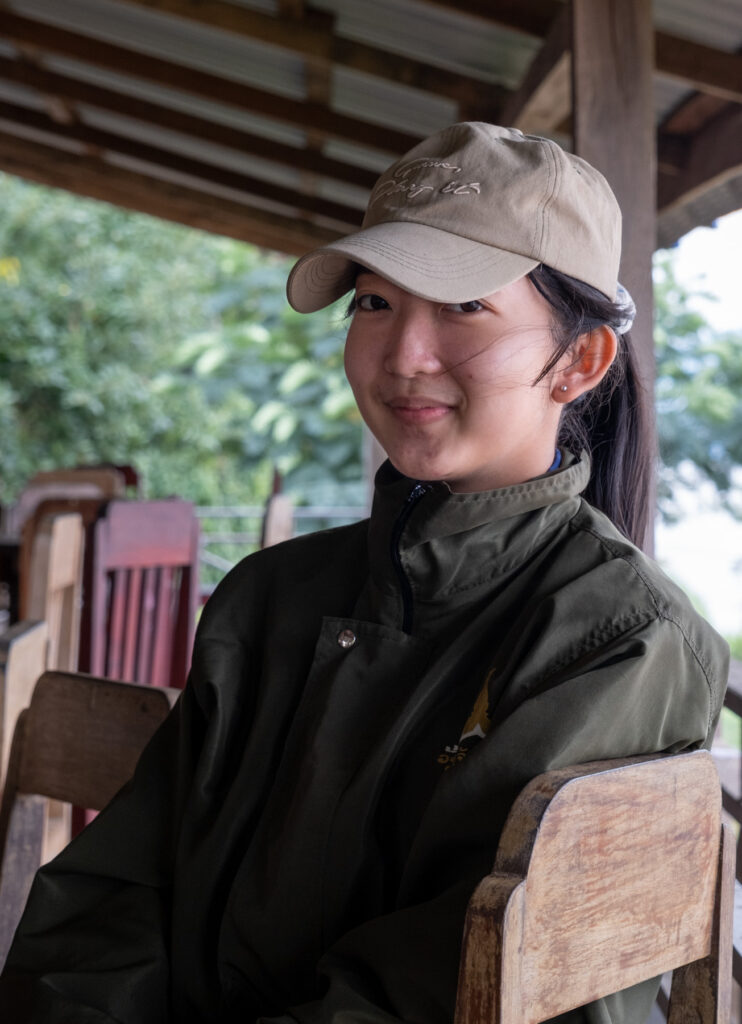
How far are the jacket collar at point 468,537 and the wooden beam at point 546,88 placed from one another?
5.06 feet

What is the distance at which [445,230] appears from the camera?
993 millimetres

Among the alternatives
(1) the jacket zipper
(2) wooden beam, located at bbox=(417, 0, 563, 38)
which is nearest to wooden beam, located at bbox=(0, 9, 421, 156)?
(2) wooden beam, located at bbox=(417, 0, 563, 38)

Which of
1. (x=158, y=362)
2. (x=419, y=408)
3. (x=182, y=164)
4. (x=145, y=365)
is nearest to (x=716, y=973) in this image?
(x=419, y=408)

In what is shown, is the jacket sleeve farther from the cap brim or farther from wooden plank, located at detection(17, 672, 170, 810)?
wooden plank, located at detection(17, 672, 170, 810)

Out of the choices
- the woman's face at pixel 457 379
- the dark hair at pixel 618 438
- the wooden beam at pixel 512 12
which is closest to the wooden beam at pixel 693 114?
the wooden beam at pixel 512 12

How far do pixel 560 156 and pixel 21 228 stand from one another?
35.5ft

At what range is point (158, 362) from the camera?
11914 millimetres

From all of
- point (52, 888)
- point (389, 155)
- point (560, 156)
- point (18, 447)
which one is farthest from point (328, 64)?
point (18, 447)

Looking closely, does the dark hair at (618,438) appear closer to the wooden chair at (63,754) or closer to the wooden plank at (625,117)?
the wooden chair at (63,754)

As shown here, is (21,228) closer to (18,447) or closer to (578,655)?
(18,447)

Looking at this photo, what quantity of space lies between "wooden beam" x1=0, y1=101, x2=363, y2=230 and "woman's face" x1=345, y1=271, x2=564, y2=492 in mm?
4235

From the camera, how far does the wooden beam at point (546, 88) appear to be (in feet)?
7.95

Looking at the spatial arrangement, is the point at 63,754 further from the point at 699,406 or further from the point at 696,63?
the point at 699,406

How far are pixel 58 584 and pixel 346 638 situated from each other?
4.10ft
